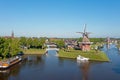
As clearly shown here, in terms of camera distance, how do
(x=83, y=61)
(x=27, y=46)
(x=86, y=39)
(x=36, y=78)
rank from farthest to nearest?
(x=27, y=46) → (x=86, y=39) → (x=83, y=61) → (x=36, y=78)

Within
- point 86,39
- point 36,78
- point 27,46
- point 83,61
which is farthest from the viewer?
point 27,46

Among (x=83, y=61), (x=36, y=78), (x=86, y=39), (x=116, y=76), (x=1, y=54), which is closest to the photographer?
(x=36, y=78)

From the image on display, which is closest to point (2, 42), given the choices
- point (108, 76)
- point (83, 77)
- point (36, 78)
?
point (36, 78)

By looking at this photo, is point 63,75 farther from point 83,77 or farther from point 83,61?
point 83,61

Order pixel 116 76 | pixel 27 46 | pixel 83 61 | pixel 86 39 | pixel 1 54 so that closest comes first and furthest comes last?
pixel 116 76 → pixel 1 54 → pixel 83 61 → pixel 86 39 → pixel 27 46

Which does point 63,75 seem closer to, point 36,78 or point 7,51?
point 36,78

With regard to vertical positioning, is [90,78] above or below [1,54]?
below

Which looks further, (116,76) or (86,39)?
(86,39)

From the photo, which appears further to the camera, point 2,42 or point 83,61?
point 83,61

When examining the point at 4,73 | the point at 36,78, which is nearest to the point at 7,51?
the point at 4,73
